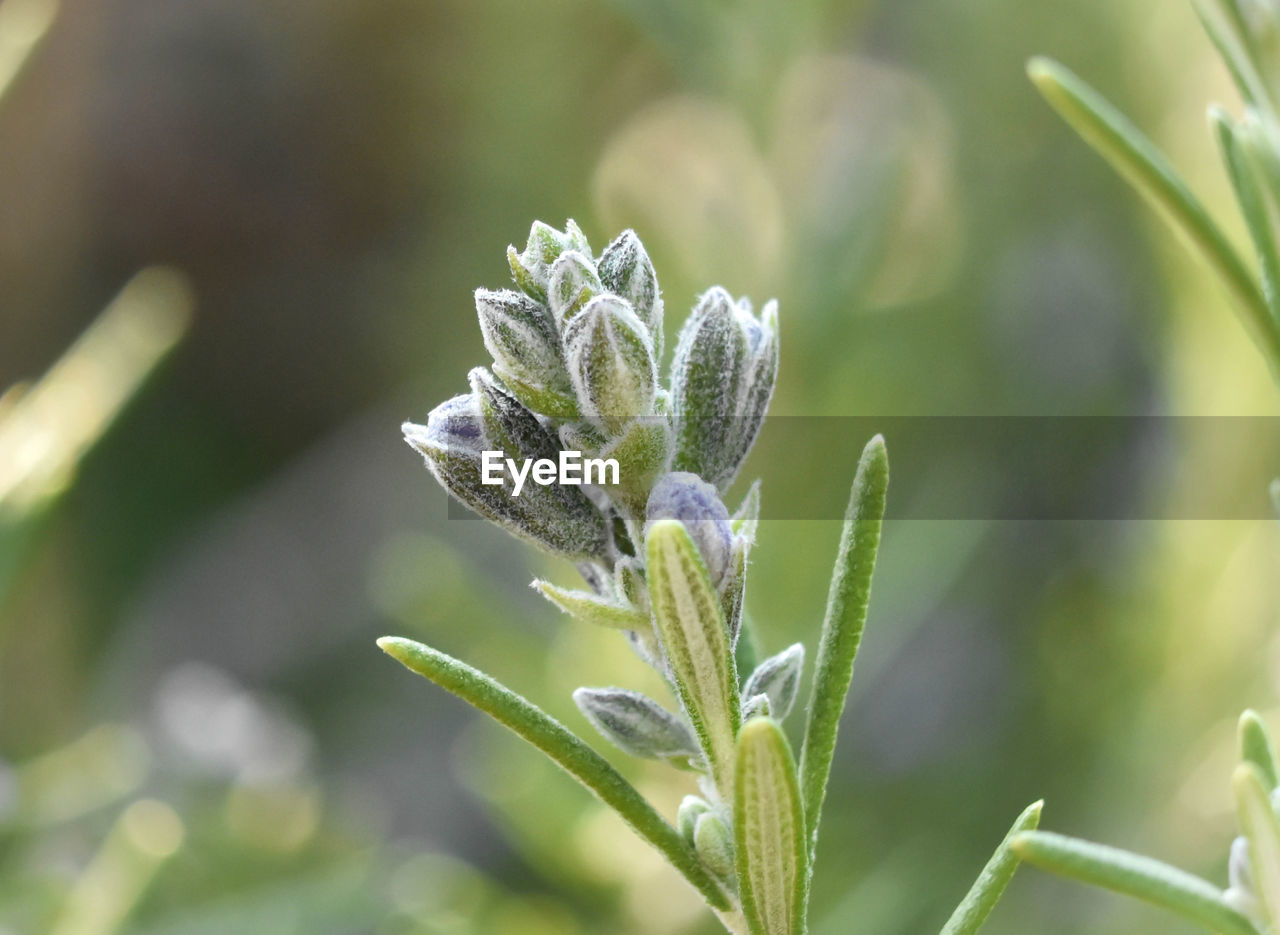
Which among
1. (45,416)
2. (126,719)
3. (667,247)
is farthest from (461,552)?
(45,416)

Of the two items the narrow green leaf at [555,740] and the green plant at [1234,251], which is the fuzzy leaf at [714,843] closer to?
the narrow green leaf at [555,740]

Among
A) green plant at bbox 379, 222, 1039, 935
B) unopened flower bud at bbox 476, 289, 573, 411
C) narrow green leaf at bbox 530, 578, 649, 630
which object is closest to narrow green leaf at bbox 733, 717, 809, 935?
green plant at bbox 379, 222, 1039, 935

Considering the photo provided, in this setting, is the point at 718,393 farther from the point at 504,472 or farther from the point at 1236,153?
the point at 1236,153

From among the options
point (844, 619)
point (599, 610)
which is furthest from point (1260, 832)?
point (599, 610)

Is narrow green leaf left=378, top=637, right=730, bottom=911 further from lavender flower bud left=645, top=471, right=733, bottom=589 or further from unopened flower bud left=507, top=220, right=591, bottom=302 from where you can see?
unopened flower bud left=507, top=220, right=591, bottom=302

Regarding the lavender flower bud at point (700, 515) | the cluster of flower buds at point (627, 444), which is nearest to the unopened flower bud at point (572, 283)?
A: the cluster of flower buds at point (627, 444)

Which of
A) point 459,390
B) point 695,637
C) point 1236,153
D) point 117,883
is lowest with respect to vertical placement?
point 117,883

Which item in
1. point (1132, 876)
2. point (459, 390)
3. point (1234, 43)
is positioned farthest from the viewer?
point (459, 390)
